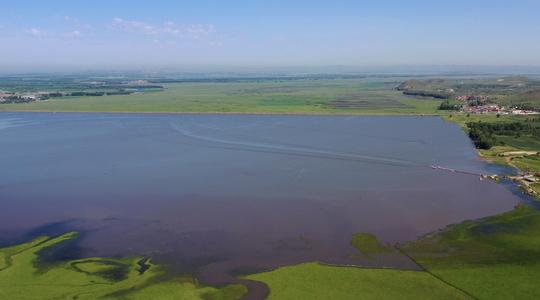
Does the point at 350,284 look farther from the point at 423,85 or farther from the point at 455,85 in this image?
the point at 455,85

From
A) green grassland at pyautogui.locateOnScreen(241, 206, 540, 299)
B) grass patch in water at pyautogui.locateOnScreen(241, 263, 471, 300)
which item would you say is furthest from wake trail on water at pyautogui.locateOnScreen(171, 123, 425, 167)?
grass patch in water at pyautogui.locateOnScreen(241, 263, 471, 300)

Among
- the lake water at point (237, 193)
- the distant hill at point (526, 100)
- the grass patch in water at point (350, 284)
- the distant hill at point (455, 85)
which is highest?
the distant hill at point (455, 85)

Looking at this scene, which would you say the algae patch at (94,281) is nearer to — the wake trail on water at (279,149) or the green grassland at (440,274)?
the green grassland at (440,274)

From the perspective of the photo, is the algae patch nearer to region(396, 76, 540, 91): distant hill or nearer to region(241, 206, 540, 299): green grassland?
region(241, 206, 540, 299): green grassland

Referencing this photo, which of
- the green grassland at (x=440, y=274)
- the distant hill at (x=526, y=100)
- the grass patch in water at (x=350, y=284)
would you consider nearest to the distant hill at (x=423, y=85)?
the distant hill at (x=526, y=100)

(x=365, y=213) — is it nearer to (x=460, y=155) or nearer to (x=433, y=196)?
(x=433, y=196)
